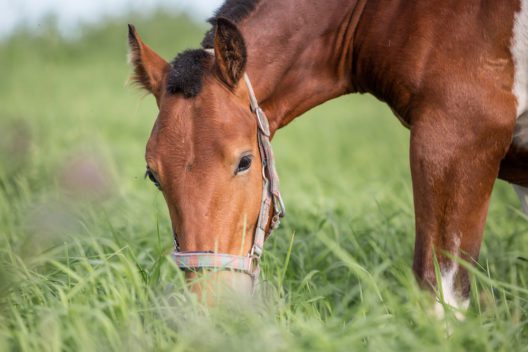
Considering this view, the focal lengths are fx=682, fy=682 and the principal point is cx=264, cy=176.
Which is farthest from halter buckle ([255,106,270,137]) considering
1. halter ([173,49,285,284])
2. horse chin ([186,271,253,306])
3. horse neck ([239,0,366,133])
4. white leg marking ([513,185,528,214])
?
white leg marking ([513,185,528,214])

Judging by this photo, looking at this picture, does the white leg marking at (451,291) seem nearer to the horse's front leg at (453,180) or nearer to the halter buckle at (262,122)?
the horse's front leg at (453,180)

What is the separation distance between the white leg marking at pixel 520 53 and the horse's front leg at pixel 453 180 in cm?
8

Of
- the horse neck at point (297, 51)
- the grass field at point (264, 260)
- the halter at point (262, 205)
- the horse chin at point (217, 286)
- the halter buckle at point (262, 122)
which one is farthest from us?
the horse neck at point (297, 51)

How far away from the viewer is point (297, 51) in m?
3.05

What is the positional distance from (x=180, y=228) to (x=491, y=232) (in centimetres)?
234

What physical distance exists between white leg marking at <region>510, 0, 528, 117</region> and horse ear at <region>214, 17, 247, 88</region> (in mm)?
1085

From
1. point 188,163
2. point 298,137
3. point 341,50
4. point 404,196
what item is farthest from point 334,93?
point 298,137

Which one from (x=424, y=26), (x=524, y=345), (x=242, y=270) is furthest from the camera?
(x=424, y=26)

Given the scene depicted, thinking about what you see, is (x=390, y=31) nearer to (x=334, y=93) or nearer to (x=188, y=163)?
(x=334, y=93)

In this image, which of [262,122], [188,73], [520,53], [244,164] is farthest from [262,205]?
[520,53]

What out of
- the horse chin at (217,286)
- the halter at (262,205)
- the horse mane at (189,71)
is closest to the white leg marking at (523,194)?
the halter at (262,205)

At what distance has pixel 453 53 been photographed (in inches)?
108

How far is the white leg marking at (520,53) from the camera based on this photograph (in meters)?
2.73

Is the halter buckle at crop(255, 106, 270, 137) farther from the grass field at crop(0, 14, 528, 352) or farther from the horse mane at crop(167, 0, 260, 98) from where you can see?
the grass field at crop(0, 14, 528, 352)
